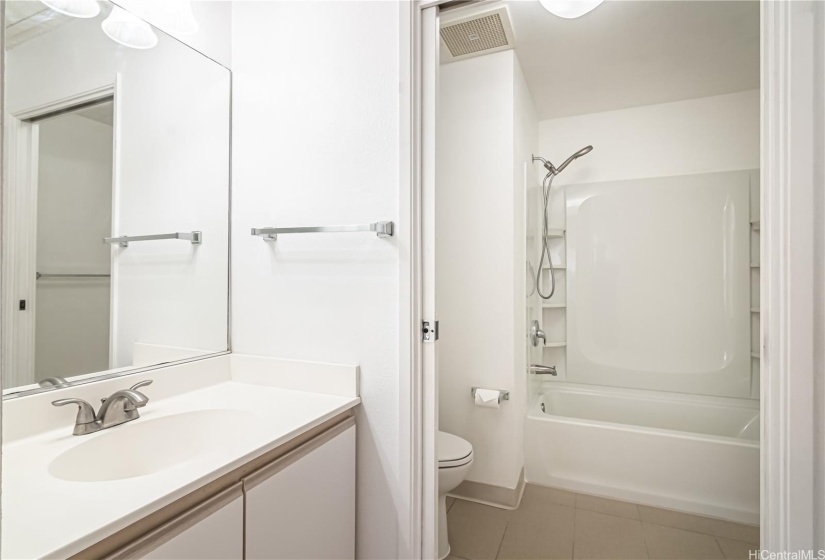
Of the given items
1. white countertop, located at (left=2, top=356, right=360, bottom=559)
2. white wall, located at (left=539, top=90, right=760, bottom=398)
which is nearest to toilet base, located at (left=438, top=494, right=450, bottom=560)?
white countertop, located at (left=2, top=356, right=360, bottom=559)

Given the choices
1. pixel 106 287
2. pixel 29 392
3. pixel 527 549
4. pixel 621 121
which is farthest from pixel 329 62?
pixel 621 121

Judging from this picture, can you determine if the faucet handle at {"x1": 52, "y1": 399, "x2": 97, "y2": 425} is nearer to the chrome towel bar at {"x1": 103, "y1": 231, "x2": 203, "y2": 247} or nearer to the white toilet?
the chrome towel bar at {"x1": 103, "y1": 231, "x2": 203, "y2": 247}

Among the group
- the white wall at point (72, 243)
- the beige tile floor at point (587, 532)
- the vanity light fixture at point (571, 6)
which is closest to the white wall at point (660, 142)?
the beige tile floor at point (587, 532)

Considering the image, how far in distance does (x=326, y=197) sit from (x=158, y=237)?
0.60 meters

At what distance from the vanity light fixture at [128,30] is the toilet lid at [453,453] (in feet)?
6.17

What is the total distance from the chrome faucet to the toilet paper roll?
4.96 feet

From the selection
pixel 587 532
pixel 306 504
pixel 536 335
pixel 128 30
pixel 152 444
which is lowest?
pixel 587 532

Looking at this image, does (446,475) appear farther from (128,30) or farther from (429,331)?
(128,30)

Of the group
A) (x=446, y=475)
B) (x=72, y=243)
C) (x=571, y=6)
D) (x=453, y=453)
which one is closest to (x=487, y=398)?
(x=453, y=453)

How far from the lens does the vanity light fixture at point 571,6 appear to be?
4.62 feet

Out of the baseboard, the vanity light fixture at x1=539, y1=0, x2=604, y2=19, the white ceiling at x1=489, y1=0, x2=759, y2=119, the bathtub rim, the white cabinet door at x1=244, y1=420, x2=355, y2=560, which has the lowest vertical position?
the baseboard

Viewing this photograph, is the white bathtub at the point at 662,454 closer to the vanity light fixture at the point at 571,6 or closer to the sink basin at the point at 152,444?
the sink basin at the point at 152,444

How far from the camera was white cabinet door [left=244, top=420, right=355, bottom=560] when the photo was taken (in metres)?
1.02

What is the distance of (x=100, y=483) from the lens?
2.80 ft
